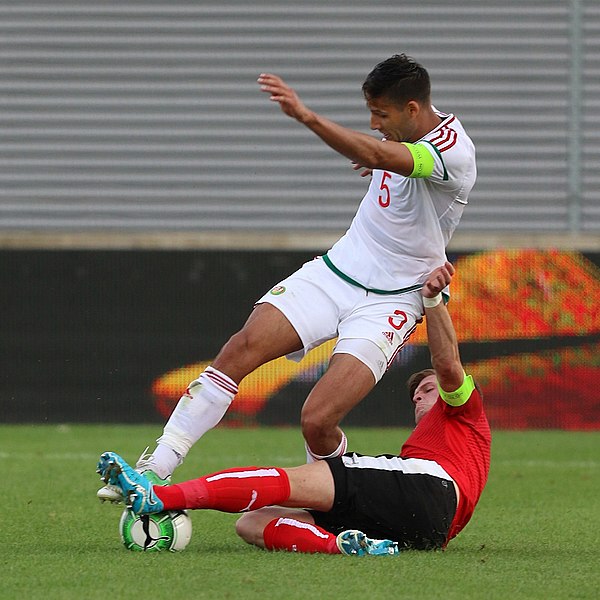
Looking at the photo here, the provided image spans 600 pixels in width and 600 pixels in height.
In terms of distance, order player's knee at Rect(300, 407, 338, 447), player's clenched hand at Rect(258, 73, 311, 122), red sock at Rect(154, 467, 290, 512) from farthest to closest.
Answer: player's knee at Rect(300, 407, 338, 447) < red sock at Rect(154, 467, 290, 512) < player's clenched hand at Rect(258, 73, 311, 122)

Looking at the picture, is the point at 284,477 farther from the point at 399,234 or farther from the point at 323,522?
the point at 399,234

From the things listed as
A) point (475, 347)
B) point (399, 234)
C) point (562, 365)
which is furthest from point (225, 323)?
point (399, 234)

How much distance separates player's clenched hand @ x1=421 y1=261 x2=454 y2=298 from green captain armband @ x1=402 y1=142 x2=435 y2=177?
16.2 inches

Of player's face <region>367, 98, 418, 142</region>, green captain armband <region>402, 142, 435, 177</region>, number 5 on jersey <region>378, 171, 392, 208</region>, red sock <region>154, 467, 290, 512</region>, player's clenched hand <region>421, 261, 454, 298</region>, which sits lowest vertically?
red sock <region>154, 467, 290, 512</region>

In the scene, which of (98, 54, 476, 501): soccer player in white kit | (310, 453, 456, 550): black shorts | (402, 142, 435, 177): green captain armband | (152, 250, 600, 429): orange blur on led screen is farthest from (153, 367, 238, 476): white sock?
Result: (152, 250, 600, 429): orange blur on led screen

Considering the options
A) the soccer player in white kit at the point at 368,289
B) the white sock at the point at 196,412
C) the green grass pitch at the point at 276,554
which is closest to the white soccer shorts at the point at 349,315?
the soccer player in white kit at the point at 368,289

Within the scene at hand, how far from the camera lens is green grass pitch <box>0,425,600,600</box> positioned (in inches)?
170

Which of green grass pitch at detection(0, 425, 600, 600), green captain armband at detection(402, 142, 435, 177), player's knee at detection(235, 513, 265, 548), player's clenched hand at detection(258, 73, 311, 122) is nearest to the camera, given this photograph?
green grass pitch at detection(0, 425, 600, 600)

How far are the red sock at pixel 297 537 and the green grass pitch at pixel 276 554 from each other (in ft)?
0.24

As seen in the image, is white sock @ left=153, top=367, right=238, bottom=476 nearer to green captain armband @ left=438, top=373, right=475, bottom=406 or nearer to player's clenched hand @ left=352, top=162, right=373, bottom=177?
green captain armband @ left=438, top=373, right=475, bottom=406

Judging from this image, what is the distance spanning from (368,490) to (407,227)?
4.28 feet

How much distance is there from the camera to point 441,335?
5.45 metres

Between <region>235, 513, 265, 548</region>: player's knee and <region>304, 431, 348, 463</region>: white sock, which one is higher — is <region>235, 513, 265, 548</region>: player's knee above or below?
below

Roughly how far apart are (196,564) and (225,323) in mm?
7127
